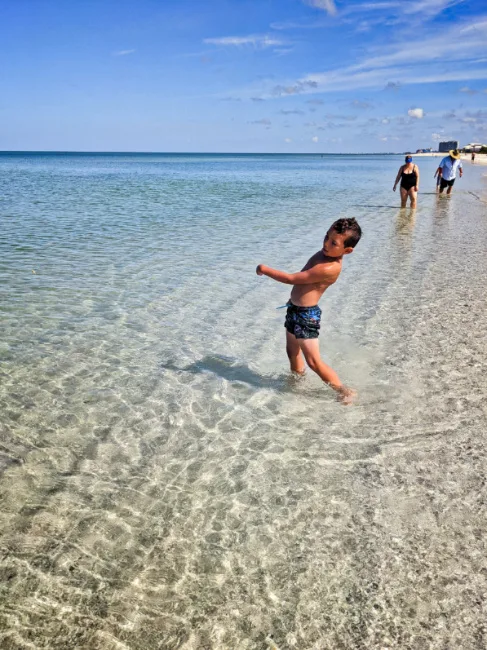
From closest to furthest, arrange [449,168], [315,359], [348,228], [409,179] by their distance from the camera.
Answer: [348,228], [315,359], [409,179], [449,168]

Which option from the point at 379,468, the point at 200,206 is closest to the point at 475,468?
the point at 379,468

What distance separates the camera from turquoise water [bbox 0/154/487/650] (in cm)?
238

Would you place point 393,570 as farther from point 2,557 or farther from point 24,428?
point 24,428

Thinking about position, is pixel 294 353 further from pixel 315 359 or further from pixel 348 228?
pixel 348 228

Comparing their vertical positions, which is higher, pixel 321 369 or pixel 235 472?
pixel 321 369

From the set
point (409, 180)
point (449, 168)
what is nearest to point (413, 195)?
point (409, 180)

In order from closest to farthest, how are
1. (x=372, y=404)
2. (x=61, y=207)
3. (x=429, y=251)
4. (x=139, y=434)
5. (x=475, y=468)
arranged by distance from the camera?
(x=475, y=468), (x=139, y=434), (x=372, y=404), (x=429, y=251), (x=61, y=207)

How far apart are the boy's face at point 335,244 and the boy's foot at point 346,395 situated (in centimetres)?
128

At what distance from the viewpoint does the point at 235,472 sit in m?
3.46

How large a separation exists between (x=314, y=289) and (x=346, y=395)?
41.5 inches

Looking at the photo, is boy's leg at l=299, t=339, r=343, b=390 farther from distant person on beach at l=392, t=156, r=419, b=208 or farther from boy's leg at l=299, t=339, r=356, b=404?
distant person on beach at l=392, t=156, r=419, b=208

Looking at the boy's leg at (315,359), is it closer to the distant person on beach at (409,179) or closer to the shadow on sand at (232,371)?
the shadow on sand at (232,371)

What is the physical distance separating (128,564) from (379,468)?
1.82 m

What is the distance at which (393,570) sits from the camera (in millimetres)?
2604
